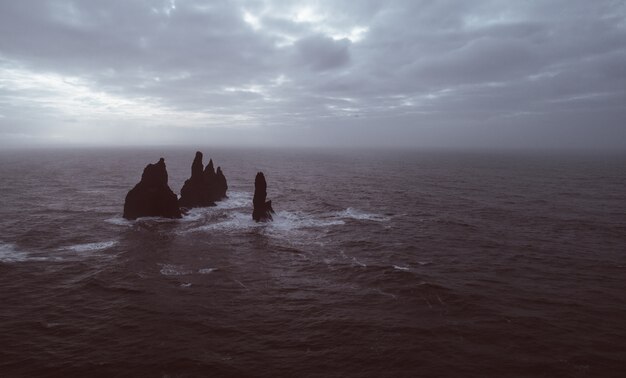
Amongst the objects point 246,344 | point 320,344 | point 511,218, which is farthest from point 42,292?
point 511,218

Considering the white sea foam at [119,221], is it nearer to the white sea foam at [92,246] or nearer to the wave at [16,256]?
the white sea foam at [92,246]

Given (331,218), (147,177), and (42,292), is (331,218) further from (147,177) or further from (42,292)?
(42,292)

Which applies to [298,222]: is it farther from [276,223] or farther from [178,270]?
[178,270]

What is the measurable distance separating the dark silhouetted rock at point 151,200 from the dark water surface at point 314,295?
296cm

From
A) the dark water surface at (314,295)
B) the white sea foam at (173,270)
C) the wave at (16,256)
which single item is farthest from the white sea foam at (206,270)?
the wave at (16,256)

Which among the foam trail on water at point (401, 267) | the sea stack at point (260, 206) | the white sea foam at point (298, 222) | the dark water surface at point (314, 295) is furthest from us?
the sea stack at point (260, 206)

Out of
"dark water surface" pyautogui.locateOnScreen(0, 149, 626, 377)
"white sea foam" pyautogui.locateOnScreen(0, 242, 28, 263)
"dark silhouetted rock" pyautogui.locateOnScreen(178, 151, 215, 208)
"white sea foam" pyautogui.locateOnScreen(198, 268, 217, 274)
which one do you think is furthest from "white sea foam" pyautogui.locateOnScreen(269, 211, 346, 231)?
"white sea foam" pyautogui.locateOnScreen(0, 242, 28, 263)

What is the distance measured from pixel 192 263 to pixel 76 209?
45.9 meters

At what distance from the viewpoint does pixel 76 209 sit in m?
78.9

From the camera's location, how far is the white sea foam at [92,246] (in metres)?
52.8

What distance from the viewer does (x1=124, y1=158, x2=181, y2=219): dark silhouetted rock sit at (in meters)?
69.8

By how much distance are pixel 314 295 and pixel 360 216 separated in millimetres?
37303

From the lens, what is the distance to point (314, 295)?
39.3m

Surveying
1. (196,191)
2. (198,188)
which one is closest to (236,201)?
(198,188)
